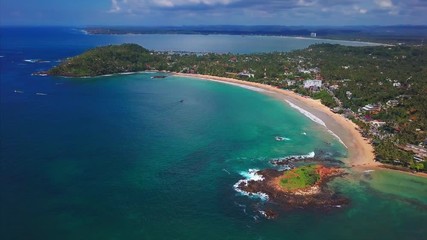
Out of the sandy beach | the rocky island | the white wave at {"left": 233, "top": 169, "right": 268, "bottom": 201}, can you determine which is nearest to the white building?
the sandy beach

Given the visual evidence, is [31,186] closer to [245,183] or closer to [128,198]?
[128,198]

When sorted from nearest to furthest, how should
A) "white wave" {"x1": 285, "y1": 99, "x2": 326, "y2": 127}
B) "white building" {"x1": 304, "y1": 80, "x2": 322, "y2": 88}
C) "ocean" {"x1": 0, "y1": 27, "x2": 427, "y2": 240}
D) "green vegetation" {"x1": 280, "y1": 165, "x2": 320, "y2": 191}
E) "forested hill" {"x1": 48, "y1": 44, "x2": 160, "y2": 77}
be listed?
"ocean" {"x1": 0, "y1": 27, "x2": 427, "y2": 240}
"green vegetation" {"x1": 280, "y1": 165, "x2": 320, "y2": 191}
"white wave" {"x1": 285, "y1": 99, "x2": 326, "y2": 127}
"white building" {"x1": 304, "y1": 80, "x2": 322, "y2": 88}
"forested hill" {"x1": 48, "y1": 44, "x2": 160, "y2": 77}

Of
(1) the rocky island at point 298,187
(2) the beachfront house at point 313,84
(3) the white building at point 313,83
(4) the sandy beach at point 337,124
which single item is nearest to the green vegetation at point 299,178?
(1) the rocky island at point 298,187

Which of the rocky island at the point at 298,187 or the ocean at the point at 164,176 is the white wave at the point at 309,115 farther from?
the rocky island at the point at 298,187

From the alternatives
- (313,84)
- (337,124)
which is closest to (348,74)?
(313,84)

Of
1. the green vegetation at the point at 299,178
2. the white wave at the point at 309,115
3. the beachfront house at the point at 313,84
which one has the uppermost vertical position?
the beachfront house at the point at 313,84

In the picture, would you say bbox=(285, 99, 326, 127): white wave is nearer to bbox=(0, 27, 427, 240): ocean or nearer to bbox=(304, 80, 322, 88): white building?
bbox=(0, 27, 427, 240): ocean
